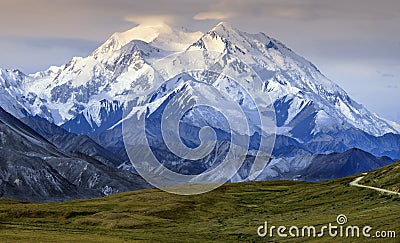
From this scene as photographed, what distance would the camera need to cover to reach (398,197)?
12219 centimetres

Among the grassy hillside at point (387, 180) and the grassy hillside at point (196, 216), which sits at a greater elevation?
the grassy hillside at point (387, 180)

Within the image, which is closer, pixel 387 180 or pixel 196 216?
pixel 387 180

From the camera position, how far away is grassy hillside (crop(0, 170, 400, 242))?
10588 cm

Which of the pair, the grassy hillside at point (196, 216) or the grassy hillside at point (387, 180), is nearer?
the grassy hillside at point (196, 216)

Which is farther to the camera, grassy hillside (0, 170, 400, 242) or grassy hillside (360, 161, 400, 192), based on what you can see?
grassy hillside (360, 161, 400, 192)

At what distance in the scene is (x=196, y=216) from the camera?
154125 millimetres

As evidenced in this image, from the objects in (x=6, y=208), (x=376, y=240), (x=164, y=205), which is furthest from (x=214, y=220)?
(x=376, y=240)

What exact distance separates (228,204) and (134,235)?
64148mm

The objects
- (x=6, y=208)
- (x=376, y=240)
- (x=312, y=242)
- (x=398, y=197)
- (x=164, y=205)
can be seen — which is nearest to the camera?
(x=376, y=240)

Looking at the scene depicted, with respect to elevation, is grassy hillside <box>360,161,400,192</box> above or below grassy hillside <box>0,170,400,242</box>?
above

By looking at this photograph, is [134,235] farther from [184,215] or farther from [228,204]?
[228,204]

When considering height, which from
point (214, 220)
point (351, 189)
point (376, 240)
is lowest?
point (376, 240)

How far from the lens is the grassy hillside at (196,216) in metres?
106

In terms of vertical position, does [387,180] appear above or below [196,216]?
above
